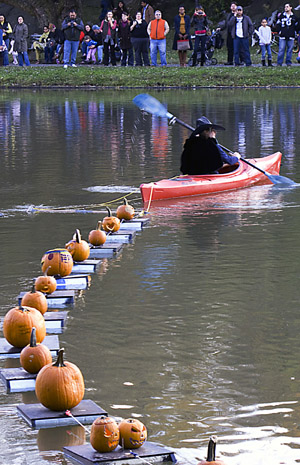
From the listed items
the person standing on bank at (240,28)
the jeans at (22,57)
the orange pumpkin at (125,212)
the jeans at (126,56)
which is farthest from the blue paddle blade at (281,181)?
the jeans at (22,57)

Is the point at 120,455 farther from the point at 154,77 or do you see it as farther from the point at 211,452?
the point at 154,77

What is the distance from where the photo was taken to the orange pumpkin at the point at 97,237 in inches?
442

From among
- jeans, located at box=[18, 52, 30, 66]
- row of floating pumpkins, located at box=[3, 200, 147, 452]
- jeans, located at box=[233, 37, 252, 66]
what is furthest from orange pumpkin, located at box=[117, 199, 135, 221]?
jeans, located at box=[18, 52, 30, 66]

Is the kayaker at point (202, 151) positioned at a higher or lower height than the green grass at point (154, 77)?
lower

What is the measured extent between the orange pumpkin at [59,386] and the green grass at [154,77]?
2977 centimetres

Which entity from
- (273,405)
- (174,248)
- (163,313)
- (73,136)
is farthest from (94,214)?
(73,136)

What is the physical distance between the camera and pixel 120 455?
18.6 ft

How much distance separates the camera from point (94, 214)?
43.8 feet

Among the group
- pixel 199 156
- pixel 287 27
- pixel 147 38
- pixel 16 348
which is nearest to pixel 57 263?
pixel 16 348

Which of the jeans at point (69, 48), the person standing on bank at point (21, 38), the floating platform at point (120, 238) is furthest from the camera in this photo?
the jeans at point (69, 48)

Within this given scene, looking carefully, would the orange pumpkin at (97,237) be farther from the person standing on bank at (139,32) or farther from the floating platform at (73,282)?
the person standing on bank at (139,32)

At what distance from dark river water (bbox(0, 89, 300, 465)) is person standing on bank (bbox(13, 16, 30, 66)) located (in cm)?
2113

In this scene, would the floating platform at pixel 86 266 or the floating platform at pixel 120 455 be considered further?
the floating platform at pixel 86 266

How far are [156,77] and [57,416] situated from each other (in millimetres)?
30455
